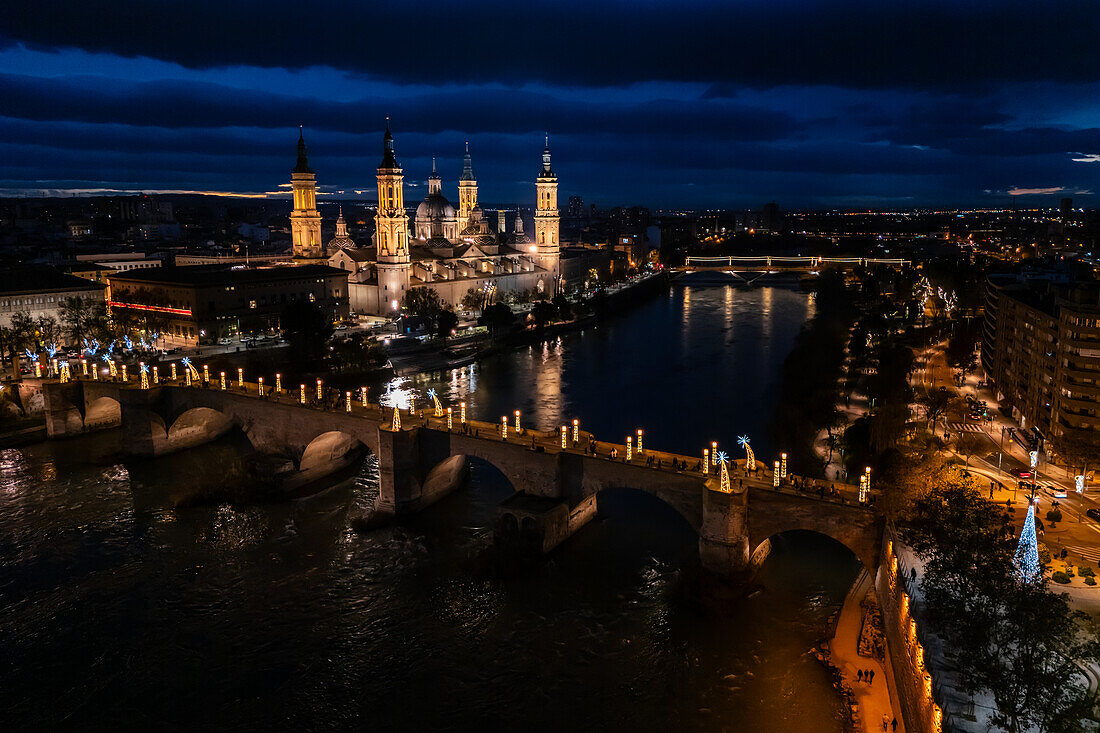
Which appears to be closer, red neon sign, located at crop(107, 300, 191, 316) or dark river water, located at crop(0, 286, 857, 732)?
dark river water, located at crop(0, 286, 857, 732)

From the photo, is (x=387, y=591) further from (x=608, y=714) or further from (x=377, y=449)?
(x=608, y=714)

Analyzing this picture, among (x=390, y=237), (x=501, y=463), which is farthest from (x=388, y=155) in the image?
(x=501, y=463)

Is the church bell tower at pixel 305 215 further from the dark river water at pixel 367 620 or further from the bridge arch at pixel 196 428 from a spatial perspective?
the dark river water at pixel 367 620

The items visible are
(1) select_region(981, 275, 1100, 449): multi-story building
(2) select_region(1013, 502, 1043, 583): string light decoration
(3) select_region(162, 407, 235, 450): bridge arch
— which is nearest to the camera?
(2) select_region(1013, 502, 1043, 583): string light decoration

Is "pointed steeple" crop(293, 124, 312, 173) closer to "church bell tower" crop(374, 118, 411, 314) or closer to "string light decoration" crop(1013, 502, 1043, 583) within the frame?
"church bell tower" crop(374, 118, 411, 314)

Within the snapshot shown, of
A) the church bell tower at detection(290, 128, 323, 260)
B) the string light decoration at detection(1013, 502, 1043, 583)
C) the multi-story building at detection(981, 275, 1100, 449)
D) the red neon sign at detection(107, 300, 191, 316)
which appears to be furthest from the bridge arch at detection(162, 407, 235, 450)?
the church bell tower at detection(290, 128, 323, 260)

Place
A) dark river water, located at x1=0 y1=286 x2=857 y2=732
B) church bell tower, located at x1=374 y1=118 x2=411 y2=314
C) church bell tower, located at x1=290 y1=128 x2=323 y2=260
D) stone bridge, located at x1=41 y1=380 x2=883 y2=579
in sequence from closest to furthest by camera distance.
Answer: dark river water, located at x1=0 y1=286 x2=857 y2=732
stone bridge, located at x1=41 y1=380 x2=883 y2=579
church bell tower, located at x1=374 y1=118 x2=411 y2=314
church bell tower, located at x1=290 y1=128 x2=323 y2=260
